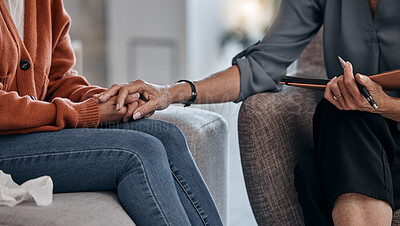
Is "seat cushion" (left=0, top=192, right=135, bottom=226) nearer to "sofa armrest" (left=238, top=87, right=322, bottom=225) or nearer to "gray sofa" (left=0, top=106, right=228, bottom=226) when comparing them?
"gray sofa" (left=0, top=106, right=228, bottom=226)

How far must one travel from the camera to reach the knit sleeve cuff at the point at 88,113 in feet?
3.92

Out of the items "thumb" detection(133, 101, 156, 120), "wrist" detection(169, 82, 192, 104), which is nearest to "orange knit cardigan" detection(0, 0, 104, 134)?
"thumb" detection(133, 101, 156, 120)

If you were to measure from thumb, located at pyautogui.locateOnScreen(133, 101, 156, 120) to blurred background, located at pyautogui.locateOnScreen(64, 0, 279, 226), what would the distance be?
98.9 inches

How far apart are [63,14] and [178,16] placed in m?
2.50

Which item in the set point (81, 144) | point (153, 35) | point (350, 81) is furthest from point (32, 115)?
point (153, 35)

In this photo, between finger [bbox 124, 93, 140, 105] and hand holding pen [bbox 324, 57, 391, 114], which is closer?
hand holding pen [bbox 324, 57, 391, 114]

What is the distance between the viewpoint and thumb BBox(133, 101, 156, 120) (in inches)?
51.1

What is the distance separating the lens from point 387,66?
145cm

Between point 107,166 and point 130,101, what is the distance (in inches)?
11.3

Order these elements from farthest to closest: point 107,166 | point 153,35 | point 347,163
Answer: point 153,35
point 347,163
point 107,166

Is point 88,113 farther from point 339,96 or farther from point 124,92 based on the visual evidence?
point 339,96

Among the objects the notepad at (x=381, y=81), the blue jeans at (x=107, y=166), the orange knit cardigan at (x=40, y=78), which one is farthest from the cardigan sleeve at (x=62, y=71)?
the notepad at (x=381, y=81)

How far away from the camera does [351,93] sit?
119cm

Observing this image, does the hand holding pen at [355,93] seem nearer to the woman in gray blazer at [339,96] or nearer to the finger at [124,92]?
the woman in gray blazer at [339,96]
